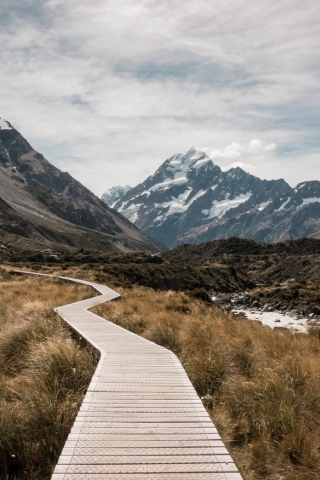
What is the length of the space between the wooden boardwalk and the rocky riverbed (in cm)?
→ 2153

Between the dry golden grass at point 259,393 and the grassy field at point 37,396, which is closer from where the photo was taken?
the grassy field at point 37,396

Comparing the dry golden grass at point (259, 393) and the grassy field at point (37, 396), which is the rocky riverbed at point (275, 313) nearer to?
the dry golden grass at point (259, 393)

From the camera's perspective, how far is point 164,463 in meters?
4.03

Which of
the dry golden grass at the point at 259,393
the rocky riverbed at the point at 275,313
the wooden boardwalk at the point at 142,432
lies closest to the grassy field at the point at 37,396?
the wooden boardwalk at the point at 142,432

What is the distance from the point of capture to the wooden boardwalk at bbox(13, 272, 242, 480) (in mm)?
3893

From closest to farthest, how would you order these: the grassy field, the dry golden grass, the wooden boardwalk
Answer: the wooden boardwalk, the grassy field, the dry golden grass

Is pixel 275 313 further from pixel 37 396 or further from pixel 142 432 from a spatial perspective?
pixel 142 432

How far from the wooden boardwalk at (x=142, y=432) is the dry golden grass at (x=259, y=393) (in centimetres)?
78

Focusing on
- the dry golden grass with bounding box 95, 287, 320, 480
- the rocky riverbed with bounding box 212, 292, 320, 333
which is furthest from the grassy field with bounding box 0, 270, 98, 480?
the rocky riverbed with bounding box 212, 292, 320, 333

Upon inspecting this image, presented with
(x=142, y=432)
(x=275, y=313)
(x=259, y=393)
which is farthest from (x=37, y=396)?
(x=275, y=313)

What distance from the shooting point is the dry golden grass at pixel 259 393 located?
512cm

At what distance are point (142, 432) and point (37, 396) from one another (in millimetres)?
1880

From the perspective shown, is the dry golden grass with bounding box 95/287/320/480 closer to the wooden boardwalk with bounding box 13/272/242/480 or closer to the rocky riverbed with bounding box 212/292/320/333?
the wooden boardwalk with bounding box 13/272/242/480

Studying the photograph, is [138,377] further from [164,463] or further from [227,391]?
[164,463]
